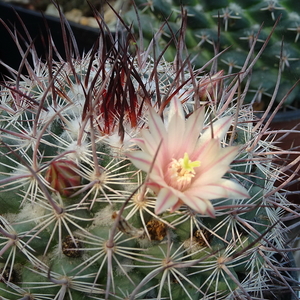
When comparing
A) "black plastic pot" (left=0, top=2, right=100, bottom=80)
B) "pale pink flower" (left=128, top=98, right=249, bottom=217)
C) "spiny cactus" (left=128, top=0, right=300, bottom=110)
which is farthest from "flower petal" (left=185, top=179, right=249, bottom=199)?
"black plastic pot" (left=0, top=2, right=100, bottom=80)

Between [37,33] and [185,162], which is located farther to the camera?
[37,33]

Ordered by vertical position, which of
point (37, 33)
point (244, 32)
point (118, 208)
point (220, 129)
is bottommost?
point (118, 208)

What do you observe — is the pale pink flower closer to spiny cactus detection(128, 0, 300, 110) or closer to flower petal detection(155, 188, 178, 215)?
flower petal detection(155, 188, 178, 215)

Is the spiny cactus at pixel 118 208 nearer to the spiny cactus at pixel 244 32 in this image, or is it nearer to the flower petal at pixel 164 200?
the flower petal at pixel 164 200

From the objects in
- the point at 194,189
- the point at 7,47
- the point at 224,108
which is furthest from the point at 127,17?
the point at 194,189

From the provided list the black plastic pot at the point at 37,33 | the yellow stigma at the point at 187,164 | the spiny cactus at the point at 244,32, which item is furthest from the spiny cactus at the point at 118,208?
the black plastic pot at the point at 37,33

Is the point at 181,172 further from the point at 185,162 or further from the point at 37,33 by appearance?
the point at 37,33

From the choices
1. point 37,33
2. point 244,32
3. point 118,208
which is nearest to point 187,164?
point 118,208
